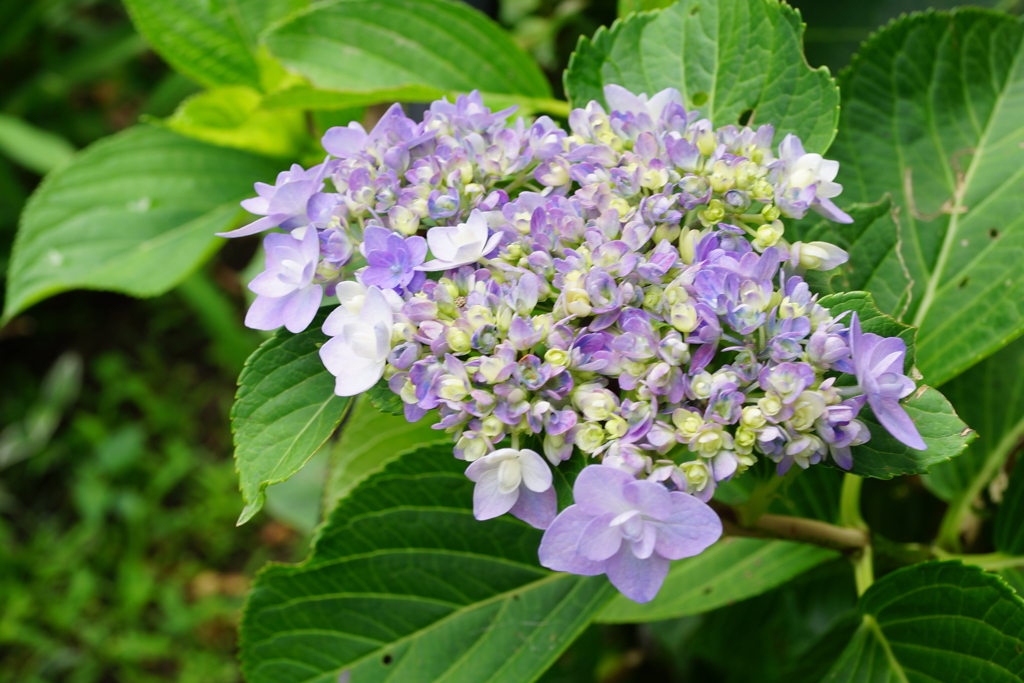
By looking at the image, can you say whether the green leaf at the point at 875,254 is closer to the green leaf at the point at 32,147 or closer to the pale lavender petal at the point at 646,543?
the pale lavender petal at the point at 646,543

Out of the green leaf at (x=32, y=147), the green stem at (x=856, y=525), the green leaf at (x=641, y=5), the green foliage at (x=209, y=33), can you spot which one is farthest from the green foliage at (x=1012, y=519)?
the green leaf at (x=32, y=147)

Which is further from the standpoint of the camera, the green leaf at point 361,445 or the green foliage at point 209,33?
the green foliage at point 209,33

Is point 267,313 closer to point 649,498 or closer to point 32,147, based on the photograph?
point 649,498

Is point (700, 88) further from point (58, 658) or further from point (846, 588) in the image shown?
point (58, 658)

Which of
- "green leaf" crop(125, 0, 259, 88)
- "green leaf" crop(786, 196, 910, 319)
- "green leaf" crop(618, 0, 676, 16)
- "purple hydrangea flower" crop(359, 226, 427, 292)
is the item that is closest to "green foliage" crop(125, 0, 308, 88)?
"green leaf" crop(125, 0, 259, 88)

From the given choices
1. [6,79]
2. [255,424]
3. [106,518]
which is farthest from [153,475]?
[255,424]

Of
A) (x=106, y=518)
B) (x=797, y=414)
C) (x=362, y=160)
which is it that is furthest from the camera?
(x=106, y=518)
